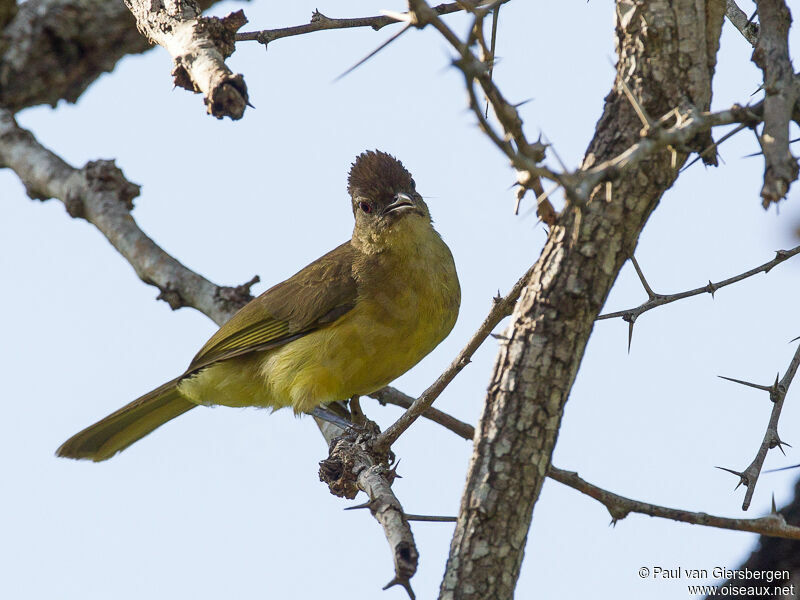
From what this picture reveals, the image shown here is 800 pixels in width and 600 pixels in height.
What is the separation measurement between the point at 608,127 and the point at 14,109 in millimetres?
5754

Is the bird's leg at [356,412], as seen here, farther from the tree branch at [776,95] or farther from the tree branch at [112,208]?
the tree branch at [776,95]

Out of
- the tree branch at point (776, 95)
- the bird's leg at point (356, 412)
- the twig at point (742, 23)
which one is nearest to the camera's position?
the tree branch at point (776, 95)

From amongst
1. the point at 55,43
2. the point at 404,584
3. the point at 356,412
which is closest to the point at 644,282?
the point at 404,584

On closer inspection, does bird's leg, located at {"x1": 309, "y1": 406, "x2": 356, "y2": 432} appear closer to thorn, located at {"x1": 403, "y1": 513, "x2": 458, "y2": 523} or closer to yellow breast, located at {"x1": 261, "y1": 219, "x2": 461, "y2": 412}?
yellow breast, located at {"x1": 261, "y1": 219, "x2": 461, "y2": 412}

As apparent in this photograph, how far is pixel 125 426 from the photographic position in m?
6.29

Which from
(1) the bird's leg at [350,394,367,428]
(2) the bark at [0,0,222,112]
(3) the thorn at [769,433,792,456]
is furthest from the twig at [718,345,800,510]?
(2) the bark at [0,0,222,112]

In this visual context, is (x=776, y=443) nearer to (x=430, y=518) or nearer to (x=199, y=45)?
(x=430, y=518)

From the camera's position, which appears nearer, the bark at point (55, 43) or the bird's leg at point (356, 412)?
the bird's leg at point (356, 412)

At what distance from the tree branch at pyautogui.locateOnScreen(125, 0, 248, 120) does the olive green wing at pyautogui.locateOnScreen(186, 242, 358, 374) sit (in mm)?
2004

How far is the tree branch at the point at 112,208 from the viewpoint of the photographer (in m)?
5.93

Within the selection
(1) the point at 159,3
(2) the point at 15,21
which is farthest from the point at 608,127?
(2) the point at 15,21

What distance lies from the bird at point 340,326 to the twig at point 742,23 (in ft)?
7.23

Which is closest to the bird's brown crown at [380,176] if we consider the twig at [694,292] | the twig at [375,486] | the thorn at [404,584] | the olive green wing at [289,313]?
the olive green wing at [289,313]

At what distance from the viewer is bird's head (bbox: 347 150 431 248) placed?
567 cm
